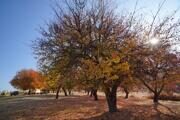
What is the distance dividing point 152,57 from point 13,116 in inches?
419

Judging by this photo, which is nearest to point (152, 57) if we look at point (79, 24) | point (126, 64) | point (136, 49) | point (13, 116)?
point (136, 49)

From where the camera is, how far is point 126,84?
20.5 metres

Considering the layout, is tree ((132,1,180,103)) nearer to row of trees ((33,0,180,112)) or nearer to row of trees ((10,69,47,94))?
row of trees ((33,0,180,112))

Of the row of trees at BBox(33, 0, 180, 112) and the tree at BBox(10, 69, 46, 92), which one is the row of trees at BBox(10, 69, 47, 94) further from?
the row of trees at BBox(33, 0, 180, 112)

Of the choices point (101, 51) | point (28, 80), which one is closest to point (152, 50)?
point (101, 51)

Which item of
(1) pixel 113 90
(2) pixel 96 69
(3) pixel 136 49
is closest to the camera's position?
(2) pixel 96 69

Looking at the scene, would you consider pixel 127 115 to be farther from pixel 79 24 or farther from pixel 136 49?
pixel 79 24

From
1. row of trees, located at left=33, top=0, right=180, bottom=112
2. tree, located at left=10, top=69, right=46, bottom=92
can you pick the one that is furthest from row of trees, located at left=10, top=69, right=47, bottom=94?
row of trees, located at left=33, top=0, right=180, bottom=112

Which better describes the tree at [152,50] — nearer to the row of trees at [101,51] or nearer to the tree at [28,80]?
the row of trees at [101,51]

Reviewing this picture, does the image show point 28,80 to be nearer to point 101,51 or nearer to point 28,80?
point 28,80

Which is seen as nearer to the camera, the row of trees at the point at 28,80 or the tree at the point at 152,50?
the tree at the point at 152,50

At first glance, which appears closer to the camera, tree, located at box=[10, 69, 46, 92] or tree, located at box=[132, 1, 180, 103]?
tree, located at box=[132, 1, 180, 103]

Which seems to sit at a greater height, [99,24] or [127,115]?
[99,24]

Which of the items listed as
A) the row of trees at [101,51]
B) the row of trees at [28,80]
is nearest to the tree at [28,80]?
the row of trees at [28,80]
